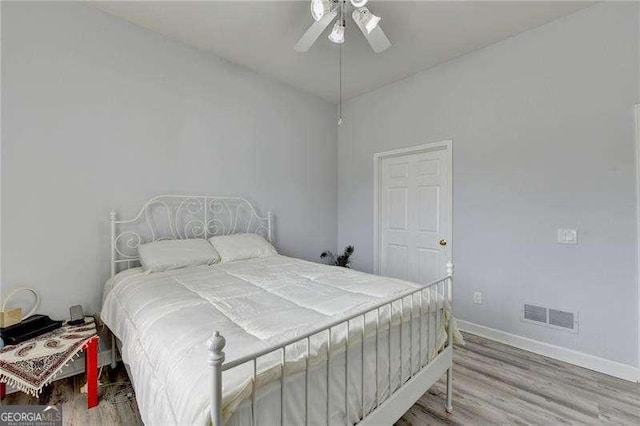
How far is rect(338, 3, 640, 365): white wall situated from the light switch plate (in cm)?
5

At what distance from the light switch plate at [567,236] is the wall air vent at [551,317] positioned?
586 millimetres

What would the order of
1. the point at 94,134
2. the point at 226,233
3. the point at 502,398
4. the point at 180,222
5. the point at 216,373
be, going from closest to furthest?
the point at 216,373, the point at 502,398, the point at 94,134, the point at 180,222, the point at 226,233

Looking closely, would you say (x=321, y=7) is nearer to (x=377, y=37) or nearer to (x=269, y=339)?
(x=377, y=37)

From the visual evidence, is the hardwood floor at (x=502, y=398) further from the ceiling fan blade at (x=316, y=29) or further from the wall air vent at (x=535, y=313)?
the ceiling fan blade at (x=316, y=29)

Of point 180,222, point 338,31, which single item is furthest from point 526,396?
point 180,222

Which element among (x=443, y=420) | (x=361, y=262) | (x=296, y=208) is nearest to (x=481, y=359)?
(x=443, y=420)

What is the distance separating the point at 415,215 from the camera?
3.52 meters

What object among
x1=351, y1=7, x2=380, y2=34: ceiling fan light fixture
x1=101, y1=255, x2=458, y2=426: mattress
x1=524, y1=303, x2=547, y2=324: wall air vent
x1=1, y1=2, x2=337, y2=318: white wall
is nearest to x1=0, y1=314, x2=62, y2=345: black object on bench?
x1=1, y1=2, x2=337, y2=318: white wall

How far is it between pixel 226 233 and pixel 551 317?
10.2 ft

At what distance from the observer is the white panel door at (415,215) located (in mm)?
3268

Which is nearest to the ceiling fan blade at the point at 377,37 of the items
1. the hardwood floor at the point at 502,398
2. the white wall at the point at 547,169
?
the white wall at the point at 547,169

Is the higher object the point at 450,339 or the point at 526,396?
the point at 450,339

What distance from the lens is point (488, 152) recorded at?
9.48ft

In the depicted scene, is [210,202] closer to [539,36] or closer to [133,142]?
[133,142]
